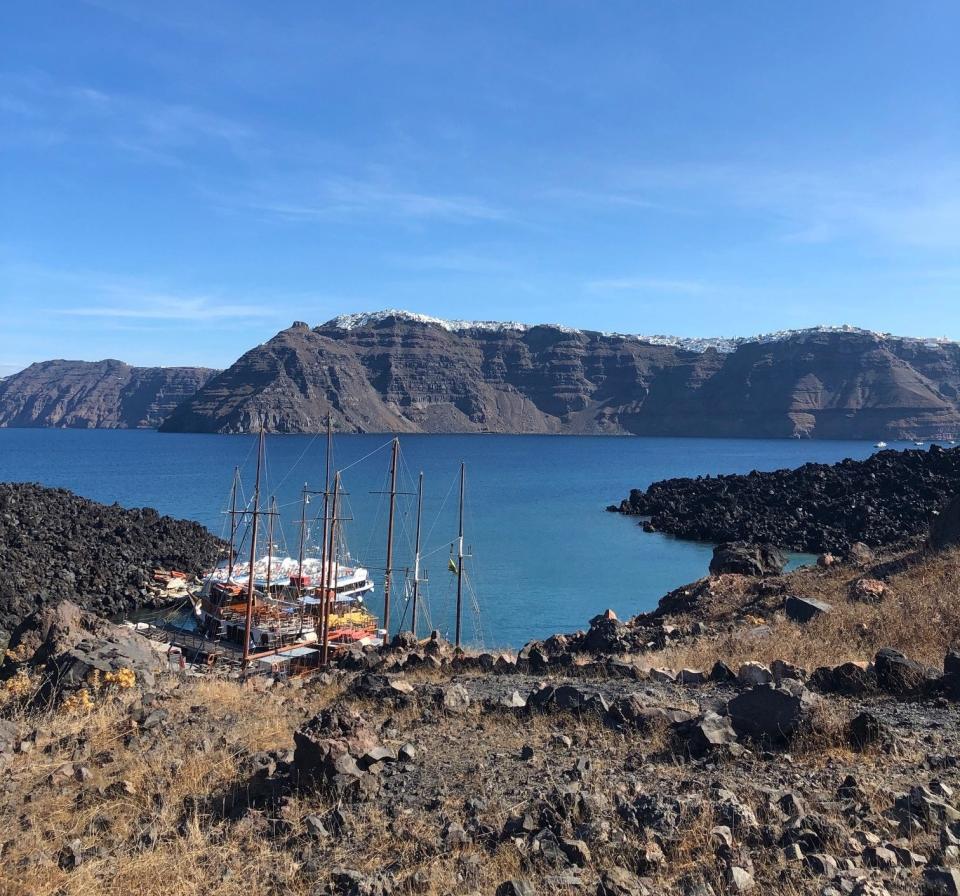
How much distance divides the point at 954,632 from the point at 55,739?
1262cm

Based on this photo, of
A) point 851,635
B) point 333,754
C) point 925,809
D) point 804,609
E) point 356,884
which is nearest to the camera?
point 356,884

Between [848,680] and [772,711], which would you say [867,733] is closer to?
[772,711]

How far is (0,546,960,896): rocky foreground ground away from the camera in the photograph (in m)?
5.25

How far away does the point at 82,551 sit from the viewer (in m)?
45.6

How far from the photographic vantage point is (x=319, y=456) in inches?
6127

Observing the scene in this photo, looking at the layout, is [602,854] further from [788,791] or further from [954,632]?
[954,632]

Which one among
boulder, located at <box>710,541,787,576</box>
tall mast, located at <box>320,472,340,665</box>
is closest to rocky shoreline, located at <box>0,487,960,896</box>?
tall mast, located at <box>320,472,340,665</box>

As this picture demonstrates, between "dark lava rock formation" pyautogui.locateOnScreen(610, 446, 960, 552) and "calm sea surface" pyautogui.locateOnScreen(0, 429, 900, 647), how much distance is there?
4.56 metres

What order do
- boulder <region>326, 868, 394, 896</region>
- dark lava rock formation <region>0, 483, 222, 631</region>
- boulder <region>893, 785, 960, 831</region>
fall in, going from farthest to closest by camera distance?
1. dark lava rock formation <region>0, 483, 222, 631</region>
2. boulder <region>893, 785, 960, 831</region>
3. boulder <region>326, 868, 394, 896</region>

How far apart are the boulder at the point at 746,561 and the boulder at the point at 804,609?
1325cm

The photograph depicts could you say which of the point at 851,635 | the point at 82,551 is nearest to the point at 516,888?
the point at 851,635

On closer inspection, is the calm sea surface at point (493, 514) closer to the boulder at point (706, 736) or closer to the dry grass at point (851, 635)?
the dry grass at point (851, 635)

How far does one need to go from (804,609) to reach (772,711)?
8.07 m

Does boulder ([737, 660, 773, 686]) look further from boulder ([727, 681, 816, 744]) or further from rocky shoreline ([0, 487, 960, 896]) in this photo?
boulder ([727, 681, 816, 744])
